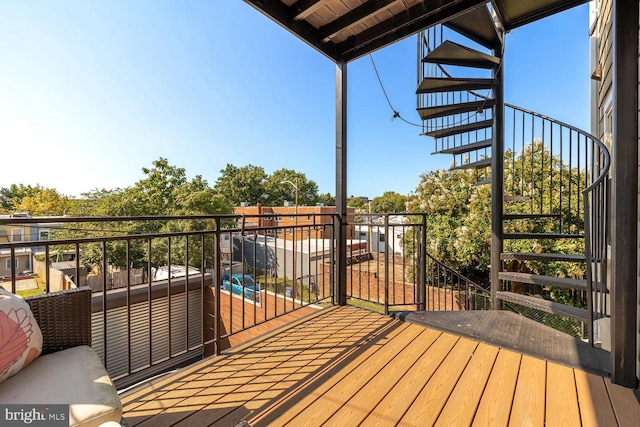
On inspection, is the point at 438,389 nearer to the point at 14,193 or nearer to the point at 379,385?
the point at 379,385

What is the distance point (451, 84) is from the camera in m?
3.07

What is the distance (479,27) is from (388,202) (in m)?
21.9

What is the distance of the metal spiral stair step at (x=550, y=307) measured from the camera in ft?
6.85

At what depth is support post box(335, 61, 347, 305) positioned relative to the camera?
107 inches

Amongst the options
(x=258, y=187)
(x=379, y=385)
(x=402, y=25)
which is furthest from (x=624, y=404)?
(x=258, y=187)

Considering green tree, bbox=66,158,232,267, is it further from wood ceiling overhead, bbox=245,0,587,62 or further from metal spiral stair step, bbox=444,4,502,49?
metal spiral stair step, bbox=444,4,502,49

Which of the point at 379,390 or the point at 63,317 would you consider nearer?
the point at 63,317

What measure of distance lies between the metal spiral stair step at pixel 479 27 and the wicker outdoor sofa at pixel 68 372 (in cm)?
367

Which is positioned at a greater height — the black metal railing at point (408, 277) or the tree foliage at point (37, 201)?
the tree foliage at point (37, 201)

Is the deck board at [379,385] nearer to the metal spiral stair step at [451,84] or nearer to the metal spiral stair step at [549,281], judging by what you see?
the metal spiral stair step at [549,281]

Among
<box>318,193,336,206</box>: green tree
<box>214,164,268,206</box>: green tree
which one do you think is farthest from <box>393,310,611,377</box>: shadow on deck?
<box>318,193,336,206</box>: green tree

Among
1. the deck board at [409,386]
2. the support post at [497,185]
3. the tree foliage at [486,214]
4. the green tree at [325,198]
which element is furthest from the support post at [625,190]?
the green tree at [325,198]

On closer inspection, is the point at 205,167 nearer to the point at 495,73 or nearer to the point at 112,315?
the point at 112,315

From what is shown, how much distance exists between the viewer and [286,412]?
1275mm
